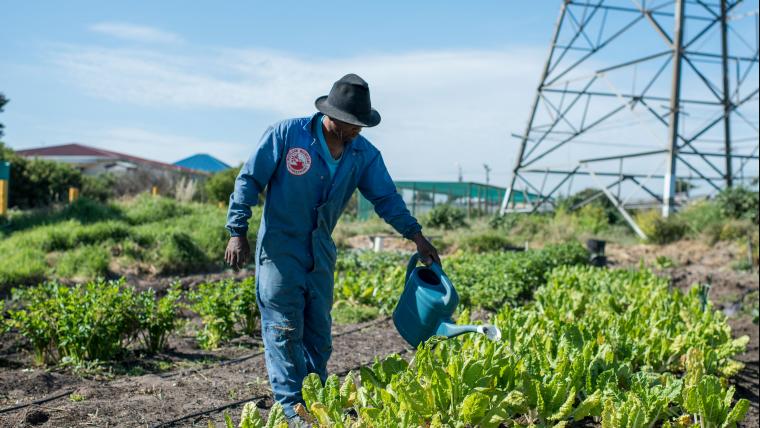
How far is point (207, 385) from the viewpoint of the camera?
15.6 ft

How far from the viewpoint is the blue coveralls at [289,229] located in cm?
400

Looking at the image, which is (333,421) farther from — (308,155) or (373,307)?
(373,307)

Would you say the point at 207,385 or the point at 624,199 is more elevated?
the point at 624,199

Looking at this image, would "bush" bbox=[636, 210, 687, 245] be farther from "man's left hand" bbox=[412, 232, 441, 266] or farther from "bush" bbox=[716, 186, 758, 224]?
"man's left hand" bbox=[412, 232, 441, 266]

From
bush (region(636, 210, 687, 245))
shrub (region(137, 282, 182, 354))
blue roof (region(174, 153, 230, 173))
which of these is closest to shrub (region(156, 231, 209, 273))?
shrub (region(137, 282, 182, 354))

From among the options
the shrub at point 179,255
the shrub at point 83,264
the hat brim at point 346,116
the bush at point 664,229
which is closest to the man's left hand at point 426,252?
the hat brim at point 346,116

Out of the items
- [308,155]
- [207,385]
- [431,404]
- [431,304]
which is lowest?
[207,385]

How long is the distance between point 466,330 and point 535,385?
434 millimetres

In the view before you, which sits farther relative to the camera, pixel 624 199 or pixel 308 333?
pixel 624 199

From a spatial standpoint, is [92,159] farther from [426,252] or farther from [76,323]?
[426,252]

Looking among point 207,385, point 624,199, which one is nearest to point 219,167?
point 624,199

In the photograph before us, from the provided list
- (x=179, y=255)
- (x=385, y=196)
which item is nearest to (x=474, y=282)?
(x=385, y=196)

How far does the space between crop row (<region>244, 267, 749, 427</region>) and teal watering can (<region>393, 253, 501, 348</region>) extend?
0.36 feet

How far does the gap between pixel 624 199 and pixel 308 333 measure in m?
17.1
